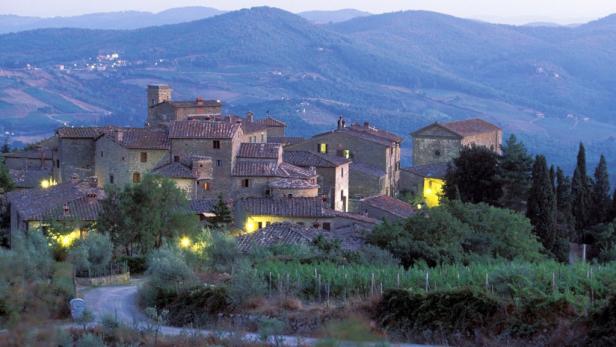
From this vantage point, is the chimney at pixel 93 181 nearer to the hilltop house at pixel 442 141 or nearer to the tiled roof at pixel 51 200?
the tiled roof at pixel 51 200

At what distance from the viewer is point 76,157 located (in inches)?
2207

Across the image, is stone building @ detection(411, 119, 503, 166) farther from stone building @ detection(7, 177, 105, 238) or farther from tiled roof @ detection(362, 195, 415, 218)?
stone building @ detection(7, 177, 105, 238)

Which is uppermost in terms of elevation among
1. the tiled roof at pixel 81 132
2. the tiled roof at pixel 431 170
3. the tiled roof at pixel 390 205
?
the tiled roof at pixel 81 132

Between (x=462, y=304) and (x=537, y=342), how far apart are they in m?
2.03

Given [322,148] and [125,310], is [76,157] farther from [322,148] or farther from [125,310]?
[125,310]

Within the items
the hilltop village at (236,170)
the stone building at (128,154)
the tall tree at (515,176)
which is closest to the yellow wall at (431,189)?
the hilltop village at (236,170)

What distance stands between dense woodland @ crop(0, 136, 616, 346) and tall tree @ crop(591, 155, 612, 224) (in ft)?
19.3

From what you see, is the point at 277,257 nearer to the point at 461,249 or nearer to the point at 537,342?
the point at 461,249

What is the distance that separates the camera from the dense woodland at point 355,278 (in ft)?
72.8

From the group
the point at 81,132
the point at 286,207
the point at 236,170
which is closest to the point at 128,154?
the point at 81,132

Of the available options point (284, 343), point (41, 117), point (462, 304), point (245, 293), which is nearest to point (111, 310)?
point (245, 293)

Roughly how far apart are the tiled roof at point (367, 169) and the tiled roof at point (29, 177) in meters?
15.0

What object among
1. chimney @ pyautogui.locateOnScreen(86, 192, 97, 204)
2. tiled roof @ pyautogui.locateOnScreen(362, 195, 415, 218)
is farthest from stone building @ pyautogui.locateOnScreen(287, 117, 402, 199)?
chimney @ pyautogui.locateOnScreen(86, 192, 97, 204)

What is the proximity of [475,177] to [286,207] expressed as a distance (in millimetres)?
9963
